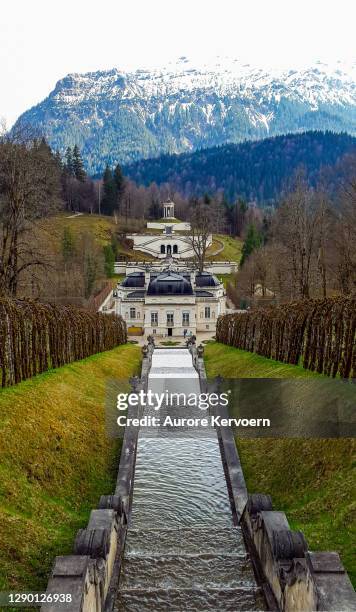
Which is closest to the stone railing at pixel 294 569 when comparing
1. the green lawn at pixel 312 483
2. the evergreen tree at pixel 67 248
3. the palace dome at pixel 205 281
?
the green lawn at pixel 312 483

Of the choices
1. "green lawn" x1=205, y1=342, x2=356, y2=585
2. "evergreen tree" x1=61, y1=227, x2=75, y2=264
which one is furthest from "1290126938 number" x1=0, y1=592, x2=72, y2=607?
"evergreen tree" x1=61, y1=227, x2=75, y2=264

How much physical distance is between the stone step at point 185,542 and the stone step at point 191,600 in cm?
111

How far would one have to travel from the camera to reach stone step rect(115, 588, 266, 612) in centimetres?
834

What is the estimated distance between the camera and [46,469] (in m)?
12.6

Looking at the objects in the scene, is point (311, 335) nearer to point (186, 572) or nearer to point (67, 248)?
point (186, 572)

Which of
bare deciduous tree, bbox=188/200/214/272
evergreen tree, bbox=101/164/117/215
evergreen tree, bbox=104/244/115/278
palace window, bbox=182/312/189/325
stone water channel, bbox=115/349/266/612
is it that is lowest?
palace window, bbox=182/312/189/325

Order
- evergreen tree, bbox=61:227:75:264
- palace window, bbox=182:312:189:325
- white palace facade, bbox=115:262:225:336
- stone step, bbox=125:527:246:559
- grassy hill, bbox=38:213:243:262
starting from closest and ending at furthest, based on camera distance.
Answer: stone step, bbox=125:527:246:559
white palace facade, bbox=115:262:225:336
palace window, bbox=182:312:189:325
evergreen tree, bbox=61:227:75:264
grassy hill, bbox=38:213:243:262

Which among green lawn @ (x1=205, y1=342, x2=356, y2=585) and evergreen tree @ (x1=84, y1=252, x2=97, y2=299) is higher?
evergreen tree @ (x1=84, y1=252, x2=97, y2=299)

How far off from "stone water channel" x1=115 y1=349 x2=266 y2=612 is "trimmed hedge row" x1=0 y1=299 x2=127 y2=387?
4690mm

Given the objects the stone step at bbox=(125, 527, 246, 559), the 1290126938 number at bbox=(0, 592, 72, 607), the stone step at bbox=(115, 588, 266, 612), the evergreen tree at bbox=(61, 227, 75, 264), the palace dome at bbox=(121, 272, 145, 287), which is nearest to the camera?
the 1290126938 number at bbox=(0, 592, 72, 607)

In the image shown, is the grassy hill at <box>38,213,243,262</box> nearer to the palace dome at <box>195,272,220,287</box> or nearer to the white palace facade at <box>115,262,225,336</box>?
the palace dome at <box>195,272,220,287</box>

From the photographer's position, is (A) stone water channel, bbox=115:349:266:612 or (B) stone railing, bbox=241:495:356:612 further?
(A) stone water channel, bbox=115:349:266:612

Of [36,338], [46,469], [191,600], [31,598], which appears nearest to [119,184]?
[36,338]

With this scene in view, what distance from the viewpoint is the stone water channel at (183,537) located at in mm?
8633
